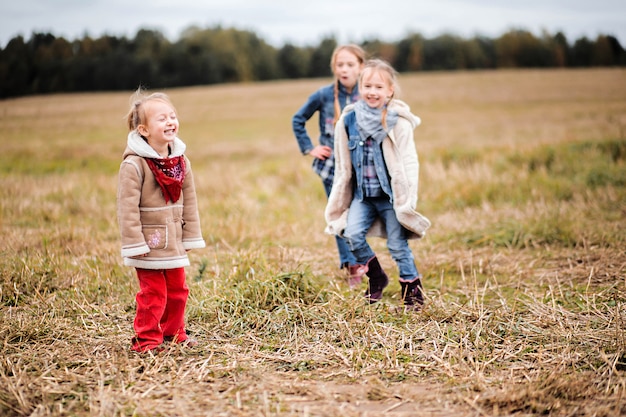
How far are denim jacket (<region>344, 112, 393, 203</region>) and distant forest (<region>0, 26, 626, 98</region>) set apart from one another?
9.77 m

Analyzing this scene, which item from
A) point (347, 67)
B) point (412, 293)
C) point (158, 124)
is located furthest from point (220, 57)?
point (158, 124)

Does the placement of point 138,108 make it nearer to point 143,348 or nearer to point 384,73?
point 143,348

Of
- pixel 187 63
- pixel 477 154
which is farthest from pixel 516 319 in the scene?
pixel 187 63

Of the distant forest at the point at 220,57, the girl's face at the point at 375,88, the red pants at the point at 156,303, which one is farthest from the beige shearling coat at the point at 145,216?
the distant forest at the point at 220,57

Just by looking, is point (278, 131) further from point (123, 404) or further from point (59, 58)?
point (123, 404)

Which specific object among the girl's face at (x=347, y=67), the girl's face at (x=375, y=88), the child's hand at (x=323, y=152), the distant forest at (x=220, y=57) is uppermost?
the distant forest at (x=220, y=57)

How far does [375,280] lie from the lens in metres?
4.94

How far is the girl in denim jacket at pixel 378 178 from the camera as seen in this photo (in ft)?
15.1

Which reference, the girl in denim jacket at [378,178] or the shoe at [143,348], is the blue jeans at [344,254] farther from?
the shoe at [143,348]

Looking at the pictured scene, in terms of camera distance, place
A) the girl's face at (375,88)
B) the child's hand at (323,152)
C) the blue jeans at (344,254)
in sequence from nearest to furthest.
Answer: the girl's face at (375,88)
the child's hand at (323,152)
the blue jeans at (344,254)

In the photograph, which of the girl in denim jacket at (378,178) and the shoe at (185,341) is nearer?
the shoe at (185,341)

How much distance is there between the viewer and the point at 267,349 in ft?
12.7

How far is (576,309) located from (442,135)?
632 inches

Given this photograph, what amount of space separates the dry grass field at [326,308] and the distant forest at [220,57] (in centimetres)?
453
